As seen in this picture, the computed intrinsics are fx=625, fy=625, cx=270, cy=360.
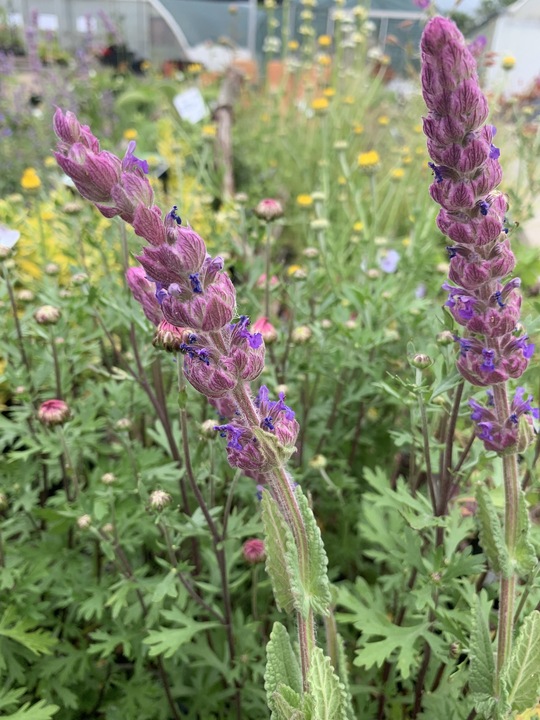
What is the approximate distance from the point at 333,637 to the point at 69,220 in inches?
57.4

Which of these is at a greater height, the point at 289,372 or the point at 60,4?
the point at 60,4

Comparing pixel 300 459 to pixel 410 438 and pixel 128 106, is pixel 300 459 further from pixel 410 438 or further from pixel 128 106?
pixel 128 106

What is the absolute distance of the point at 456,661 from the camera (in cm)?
121

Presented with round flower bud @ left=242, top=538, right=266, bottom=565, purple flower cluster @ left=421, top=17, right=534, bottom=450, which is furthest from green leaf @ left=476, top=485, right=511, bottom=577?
round flower bud @ left=242, top=538, right=266, bottom=565

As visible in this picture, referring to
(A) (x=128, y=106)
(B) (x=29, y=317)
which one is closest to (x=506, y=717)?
(B) (x=29, y=317)

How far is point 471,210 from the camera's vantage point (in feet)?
2.41

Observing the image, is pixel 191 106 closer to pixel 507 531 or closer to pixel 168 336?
pixel 168 336

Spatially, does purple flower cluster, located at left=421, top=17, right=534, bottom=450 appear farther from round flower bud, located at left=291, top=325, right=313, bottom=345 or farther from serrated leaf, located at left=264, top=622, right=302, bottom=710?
round flower bud, located at left=291, top=325, right=313, bottom=345

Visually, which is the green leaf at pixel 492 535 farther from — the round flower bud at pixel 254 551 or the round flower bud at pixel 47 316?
the round flower bud at pixel 47 316

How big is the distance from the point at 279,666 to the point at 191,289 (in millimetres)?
484

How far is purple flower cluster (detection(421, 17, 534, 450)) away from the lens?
0.65m

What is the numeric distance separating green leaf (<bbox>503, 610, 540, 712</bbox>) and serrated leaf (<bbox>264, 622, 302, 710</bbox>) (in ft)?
0.85

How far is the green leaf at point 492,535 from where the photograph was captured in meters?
0.87

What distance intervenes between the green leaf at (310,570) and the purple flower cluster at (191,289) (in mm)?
86
